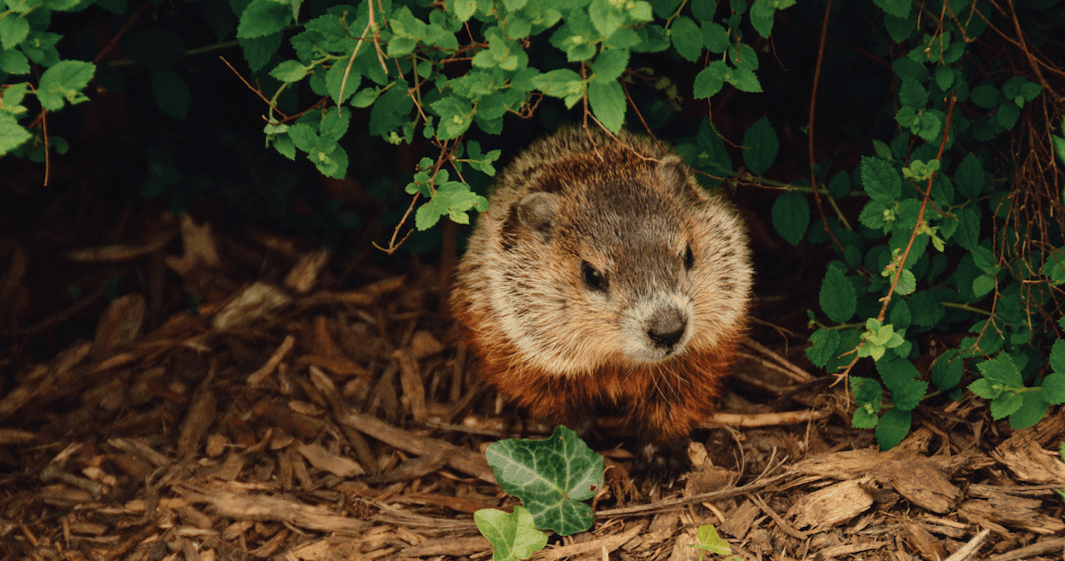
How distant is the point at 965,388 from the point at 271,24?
3699mm

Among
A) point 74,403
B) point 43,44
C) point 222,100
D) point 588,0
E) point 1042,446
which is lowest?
point 74,403

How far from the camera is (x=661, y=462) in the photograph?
3.92 meters

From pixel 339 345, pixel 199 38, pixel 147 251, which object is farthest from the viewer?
pixel 147 251

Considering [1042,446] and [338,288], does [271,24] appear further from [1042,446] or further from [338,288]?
[1042,446]

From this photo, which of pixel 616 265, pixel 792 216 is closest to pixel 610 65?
pixel 616 265

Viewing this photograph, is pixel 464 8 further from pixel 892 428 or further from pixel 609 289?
pixel 892 428

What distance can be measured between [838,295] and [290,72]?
2.73 m

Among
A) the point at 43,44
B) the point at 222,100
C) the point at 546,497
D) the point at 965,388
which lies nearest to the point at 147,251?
the point at 222,100

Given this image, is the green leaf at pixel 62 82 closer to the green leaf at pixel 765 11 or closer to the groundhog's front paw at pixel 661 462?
the green leaf at pixel 765 11

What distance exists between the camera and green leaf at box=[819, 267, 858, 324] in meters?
3.52

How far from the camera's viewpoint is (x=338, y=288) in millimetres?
5230

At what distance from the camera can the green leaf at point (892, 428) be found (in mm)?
3432

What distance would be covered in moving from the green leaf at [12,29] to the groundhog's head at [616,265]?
2114 millimetres

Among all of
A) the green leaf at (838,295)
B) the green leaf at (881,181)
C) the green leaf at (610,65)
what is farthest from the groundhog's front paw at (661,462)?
the green leaf at (610,65)
